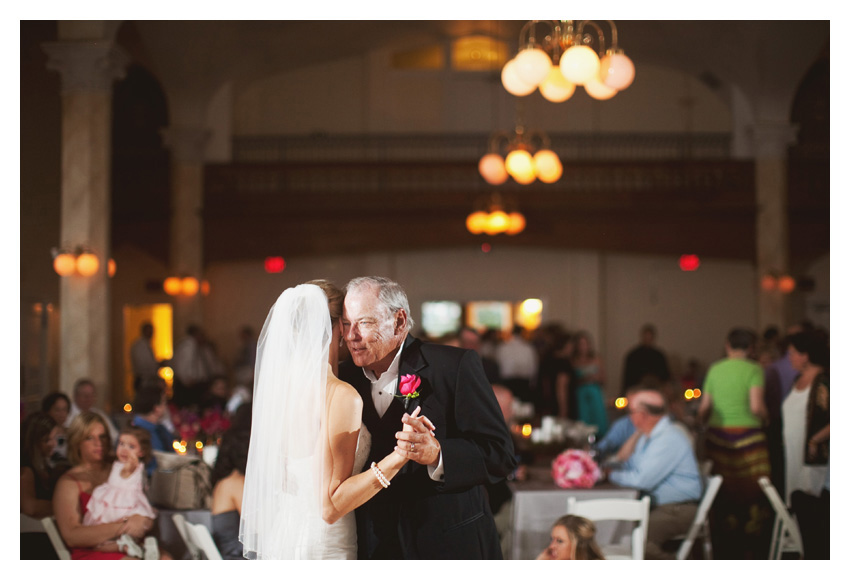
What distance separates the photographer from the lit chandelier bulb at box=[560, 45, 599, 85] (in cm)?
477

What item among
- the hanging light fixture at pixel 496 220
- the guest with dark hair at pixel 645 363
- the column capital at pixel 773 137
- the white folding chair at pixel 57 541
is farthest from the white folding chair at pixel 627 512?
the column capital at pixel 773 137

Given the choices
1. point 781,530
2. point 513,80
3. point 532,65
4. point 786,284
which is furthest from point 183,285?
point 781,530

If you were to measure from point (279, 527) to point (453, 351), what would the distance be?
0.84 m

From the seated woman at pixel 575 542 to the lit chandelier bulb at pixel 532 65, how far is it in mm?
2586

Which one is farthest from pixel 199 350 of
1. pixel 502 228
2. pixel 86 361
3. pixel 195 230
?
pixel 502 228

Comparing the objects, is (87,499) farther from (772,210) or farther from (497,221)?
(772,210)

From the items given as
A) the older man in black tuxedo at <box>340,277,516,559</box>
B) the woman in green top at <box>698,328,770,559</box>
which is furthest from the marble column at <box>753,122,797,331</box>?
the older man in black tuxedo at <box>340,277,516,559</box>

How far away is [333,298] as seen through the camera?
9.18 ft

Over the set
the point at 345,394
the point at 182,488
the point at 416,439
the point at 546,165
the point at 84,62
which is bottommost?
the point at 182,488

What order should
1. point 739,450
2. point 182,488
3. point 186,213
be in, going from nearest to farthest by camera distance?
1. point 182,488
2. point 739,450
3. point 186,213

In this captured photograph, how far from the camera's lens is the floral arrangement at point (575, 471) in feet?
16.2

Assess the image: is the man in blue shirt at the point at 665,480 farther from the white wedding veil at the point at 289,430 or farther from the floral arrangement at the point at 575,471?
the white wedding veil at the point at 289,430

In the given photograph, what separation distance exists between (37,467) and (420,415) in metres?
3.11
